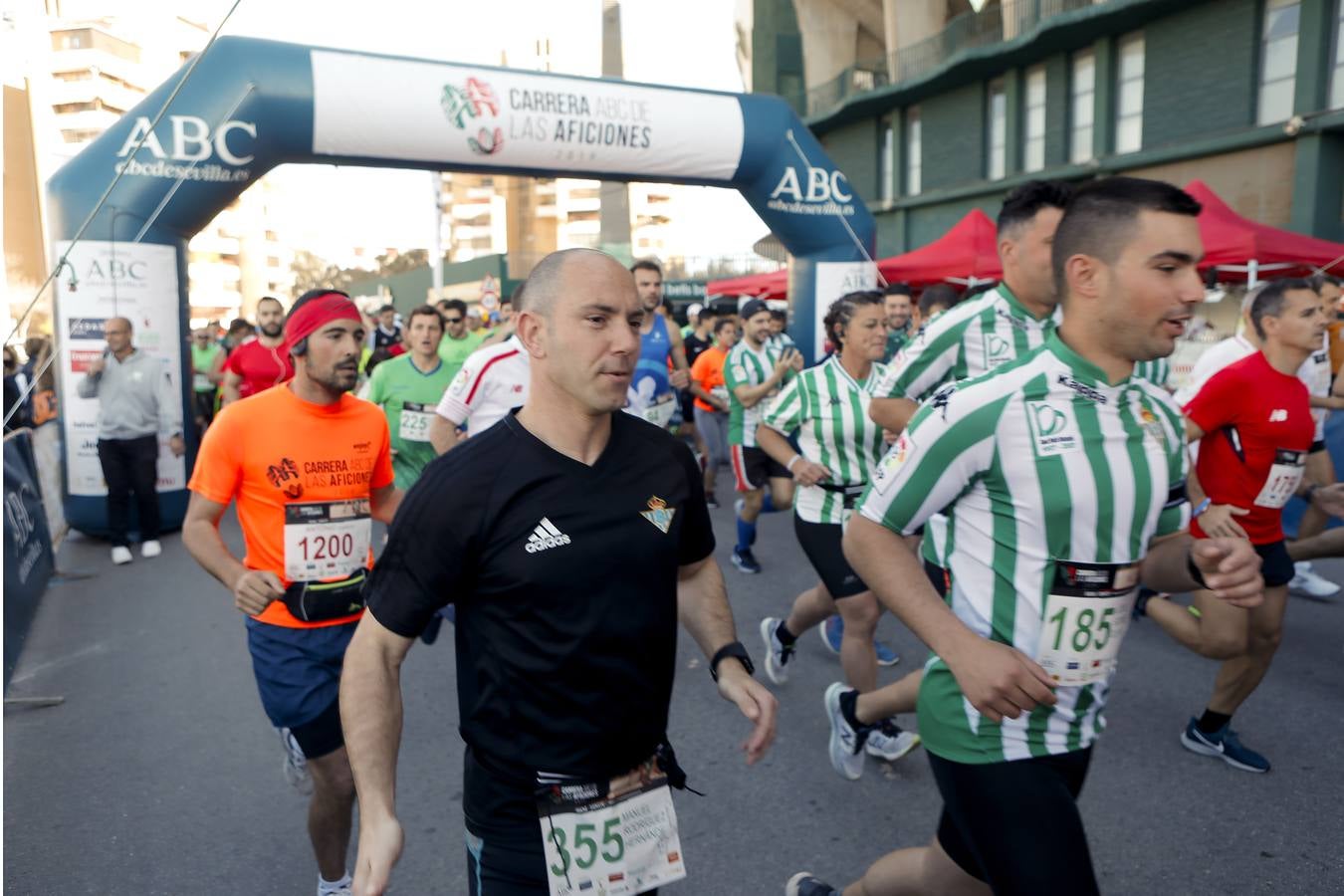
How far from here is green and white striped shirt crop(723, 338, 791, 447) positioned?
26.3ft

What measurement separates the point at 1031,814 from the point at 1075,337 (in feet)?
3.37

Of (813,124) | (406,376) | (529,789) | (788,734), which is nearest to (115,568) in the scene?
(406,376)

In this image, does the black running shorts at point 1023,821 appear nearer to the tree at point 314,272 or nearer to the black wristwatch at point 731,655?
the black wristwatch at point 731,655

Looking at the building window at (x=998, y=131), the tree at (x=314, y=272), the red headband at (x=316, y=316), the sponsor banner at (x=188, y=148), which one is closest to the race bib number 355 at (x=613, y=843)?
the red headband at (x=316, y=316)

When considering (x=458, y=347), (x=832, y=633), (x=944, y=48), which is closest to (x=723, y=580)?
(x=832, y=633)

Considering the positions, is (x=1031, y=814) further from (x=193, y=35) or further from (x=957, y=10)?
(x=193, y=35)

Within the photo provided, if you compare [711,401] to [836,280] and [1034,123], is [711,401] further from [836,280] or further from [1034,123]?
[1034,123]

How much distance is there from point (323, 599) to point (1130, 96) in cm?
2192

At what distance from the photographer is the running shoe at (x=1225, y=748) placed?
4.08 metres

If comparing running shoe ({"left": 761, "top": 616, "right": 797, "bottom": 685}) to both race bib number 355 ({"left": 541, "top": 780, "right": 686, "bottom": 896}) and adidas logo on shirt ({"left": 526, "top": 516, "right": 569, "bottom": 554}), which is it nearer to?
race bib number 355 ({"left": 541, "top": 780, "right": 686, "bottom": 896})

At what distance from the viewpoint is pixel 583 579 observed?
6.28 ft

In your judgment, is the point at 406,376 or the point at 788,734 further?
the point at 406,376

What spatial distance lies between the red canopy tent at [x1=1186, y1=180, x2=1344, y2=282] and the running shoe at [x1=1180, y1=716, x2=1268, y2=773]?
323 inches

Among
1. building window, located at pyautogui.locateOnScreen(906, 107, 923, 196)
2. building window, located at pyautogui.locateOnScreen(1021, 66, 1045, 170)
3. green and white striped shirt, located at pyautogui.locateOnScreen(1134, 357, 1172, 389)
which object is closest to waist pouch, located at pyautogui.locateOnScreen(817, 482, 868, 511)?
green and white striped shirt, located at pyautogui.locateOnScreen(1134, 357, 1172, 389)
